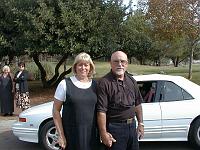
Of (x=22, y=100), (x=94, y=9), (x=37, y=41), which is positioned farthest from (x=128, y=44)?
(x=22, y=100)

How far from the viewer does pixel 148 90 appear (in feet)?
21.7

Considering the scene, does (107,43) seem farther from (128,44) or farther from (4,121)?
(4,121)

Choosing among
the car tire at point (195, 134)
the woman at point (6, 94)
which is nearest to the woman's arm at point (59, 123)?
the car tire at point (195, 134)

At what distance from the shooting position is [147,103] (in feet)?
21.1

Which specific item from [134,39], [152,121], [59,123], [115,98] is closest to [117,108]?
[115,98]

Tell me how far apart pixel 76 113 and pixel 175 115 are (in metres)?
3.03

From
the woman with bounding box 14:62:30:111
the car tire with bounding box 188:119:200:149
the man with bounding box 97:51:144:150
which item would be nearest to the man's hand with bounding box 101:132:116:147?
the man with bounding box 97:51:144:150

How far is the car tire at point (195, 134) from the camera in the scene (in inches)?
249

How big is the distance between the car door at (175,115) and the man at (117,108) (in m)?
2.39

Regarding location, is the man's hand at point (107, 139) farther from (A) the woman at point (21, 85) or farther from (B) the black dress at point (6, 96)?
(B) the black dress at point (6, 96)

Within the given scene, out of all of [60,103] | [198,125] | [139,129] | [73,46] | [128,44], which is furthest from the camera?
[128,44]

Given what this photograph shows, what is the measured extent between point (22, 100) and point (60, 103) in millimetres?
6849

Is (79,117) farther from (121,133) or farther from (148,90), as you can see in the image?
(148,90)

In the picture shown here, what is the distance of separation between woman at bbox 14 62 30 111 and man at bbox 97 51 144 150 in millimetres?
6634
